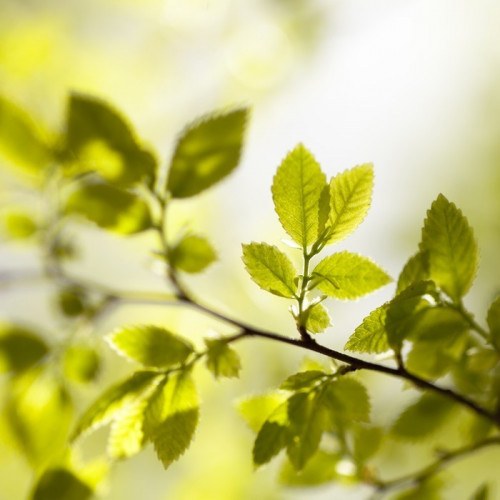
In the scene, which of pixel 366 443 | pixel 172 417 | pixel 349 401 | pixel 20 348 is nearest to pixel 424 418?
pixel 366 443

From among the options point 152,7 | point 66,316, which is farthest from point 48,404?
point 152,7

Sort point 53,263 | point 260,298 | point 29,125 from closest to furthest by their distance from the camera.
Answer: point 29,125, point 53,263, point 260,298

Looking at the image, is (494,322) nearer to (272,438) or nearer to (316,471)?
(272,438)

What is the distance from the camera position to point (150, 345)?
23.3 inches

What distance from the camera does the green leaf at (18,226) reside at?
95 cm

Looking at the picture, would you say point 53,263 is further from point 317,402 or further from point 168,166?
point 317,402

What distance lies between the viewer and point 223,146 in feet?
2.27

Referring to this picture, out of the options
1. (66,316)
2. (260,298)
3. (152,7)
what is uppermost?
(152,7)

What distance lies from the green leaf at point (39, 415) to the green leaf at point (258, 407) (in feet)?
1.27

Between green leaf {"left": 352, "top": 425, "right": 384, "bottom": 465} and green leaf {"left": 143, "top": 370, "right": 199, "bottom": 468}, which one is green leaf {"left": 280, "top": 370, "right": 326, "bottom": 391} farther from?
green leaf {"left": 352, "top": 425, "right": 384, "bottom": 465}

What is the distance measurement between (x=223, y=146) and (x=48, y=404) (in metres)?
0.54

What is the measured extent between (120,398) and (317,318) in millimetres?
239

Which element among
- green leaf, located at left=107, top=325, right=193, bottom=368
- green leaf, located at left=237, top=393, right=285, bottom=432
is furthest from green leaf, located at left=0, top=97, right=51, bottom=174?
green leaf, located at left=237, top=393, right=285, bottom=432

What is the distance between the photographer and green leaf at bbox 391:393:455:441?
0.71m
